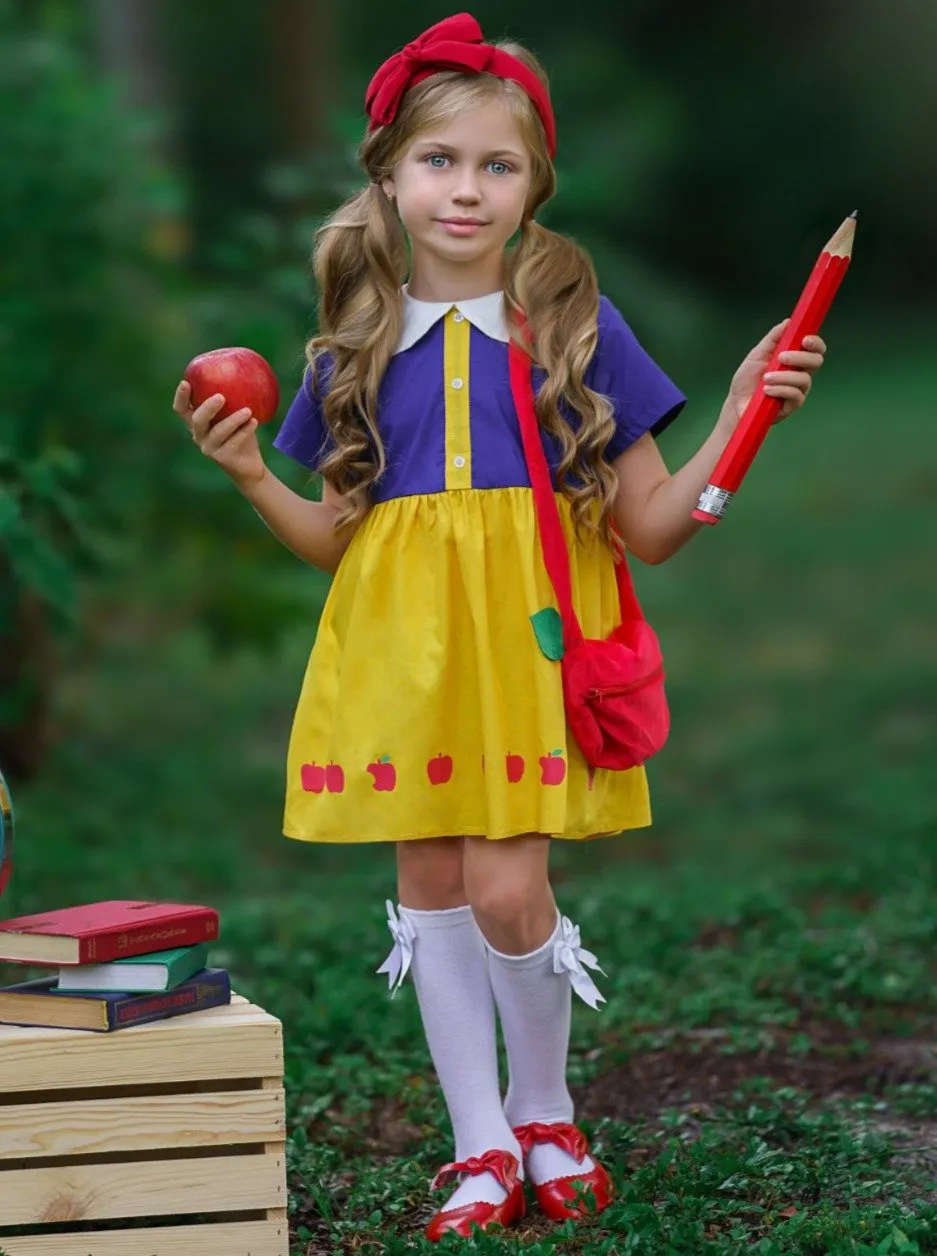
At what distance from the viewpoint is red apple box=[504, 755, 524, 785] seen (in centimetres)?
296

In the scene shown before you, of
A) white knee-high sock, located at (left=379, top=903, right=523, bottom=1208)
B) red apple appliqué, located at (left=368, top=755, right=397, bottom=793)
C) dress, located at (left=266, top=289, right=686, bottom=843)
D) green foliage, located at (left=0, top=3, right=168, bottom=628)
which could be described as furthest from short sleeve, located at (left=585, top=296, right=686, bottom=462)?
green foliage, located at (left=0, top=3, right=168, bottom=628)

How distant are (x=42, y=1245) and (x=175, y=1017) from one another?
1.22 feet

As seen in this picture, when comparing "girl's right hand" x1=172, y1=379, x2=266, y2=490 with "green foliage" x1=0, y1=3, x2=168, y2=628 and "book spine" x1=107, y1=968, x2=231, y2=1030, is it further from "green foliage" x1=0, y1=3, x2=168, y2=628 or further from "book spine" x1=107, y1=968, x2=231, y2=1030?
"green foliage" x1=0, y1=3, x2=168, y2=628

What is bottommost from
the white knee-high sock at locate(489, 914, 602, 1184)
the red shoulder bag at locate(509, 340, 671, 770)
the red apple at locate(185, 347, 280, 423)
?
the white knee-high sock at locate(489, 914, 602, 1184)

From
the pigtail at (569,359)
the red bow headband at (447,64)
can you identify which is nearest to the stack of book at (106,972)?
the pigtail at (569,359)

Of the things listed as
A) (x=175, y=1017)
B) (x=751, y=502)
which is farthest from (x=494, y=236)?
(x=751, y=502)

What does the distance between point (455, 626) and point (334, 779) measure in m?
0.32

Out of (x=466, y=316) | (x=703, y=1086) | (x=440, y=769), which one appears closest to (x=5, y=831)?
(x=440, y=769)

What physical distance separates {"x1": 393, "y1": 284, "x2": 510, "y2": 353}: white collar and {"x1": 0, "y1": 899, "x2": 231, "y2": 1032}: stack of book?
1028 mm

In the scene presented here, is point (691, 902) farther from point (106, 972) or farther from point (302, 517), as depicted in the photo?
point (106, 972)

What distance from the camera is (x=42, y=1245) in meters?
2.71

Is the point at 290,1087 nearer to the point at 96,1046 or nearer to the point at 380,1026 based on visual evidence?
the point at 380,1026

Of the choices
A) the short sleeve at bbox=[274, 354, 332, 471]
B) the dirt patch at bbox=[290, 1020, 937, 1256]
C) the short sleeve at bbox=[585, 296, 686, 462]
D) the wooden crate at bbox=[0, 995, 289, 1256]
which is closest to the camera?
the wooden crate at bbox=[0, 995, 289, 1256]

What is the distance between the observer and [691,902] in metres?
5.48
